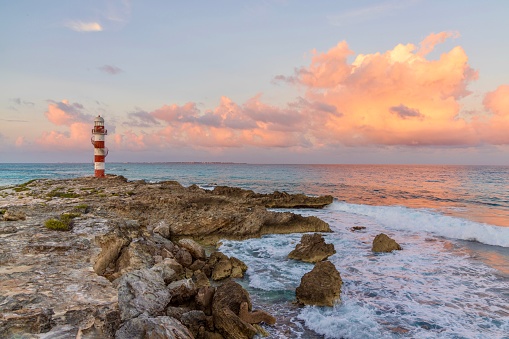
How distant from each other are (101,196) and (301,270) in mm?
16782

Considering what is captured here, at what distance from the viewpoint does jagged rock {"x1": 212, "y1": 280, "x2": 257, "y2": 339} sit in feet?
26.7

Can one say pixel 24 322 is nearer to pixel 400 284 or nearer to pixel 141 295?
pixel 141 295

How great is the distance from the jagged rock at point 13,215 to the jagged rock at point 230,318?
11807 mm

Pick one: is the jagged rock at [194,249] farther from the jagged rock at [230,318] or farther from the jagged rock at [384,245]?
the jagged rock at [384,245]

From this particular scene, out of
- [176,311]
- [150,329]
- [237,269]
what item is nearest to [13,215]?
[237,269]

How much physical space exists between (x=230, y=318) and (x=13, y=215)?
13166 mm

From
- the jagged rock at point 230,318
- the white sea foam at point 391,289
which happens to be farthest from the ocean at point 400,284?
the jagged rock at point 230,318

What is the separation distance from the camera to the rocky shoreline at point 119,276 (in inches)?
263

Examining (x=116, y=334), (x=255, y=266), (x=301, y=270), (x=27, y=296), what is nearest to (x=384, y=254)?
(x=301, y=270)

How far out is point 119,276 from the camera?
10.3m

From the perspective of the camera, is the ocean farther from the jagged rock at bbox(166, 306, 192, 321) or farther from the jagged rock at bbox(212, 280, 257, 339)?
the jagged rock at bbox(166, 306, 192, 321)

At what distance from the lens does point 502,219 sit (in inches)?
1146

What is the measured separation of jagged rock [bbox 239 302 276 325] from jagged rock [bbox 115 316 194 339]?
2565 mm

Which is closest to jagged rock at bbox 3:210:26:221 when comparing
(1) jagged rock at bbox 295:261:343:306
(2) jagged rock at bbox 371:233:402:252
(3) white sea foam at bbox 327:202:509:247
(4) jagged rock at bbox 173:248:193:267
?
(4) jagged rock at bbox 173:248:193:267
